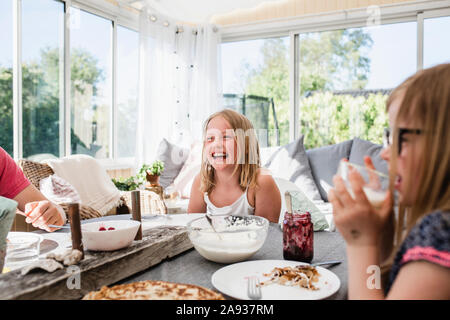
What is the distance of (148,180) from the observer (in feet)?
10.3

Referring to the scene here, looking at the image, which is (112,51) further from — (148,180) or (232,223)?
A: (232,223)

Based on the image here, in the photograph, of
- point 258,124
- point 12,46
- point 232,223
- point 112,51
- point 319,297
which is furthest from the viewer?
point 258,124

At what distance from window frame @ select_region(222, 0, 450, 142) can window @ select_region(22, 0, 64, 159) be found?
194cm

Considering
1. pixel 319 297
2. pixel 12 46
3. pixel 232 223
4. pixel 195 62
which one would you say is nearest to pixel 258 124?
pixel 195 62

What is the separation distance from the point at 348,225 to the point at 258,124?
3665 mm

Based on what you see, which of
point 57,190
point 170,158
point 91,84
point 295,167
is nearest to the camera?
point 57,190

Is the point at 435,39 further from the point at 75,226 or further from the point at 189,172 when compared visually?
the point at 75,226

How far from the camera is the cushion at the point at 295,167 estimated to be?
10.3ft

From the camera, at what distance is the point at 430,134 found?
517 millimetres

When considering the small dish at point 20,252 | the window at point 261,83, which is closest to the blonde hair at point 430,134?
the small dish at point 20,252

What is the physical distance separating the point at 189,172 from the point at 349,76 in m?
1.93

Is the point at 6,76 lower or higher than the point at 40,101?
higher

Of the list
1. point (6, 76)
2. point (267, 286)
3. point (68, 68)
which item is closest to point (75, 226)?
point (267, 286)

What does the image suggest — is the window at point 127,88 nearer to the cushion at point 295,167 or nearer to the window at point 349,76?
the cushion at point 295,167
